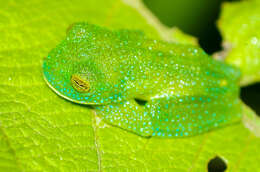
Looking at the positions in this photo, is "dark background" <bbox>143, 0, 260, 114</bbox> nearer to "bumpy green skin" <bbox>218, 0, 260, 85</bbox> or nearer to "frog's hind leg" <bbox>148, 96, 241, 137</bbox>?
"bumpy green skin" <bbox>218, 0, 260, 85</bbox>

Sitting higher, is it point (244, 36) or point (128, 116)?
point (244, 36)

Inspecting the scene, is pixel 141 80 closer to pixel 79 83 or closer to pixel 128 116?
pixel 128 116

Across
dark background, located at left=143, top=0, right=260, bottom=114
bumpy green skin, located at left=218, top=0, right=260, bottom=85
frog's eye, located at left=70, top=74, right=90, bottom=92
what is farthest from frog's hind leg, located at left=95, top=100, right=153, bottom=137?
dark background, located at left=143, top=0, right=260, bottom=114

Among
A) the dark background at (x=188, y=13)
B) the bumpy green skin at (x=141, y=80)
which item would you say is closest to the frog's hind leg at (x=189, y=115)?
the bumpy green skin at (x=141, y=80)

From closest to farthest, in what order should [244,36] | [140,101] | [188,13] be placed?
[140,101], [244,36], [188,13]

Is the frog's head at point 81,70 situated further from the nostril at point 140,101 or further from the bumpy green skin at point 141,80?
the nostril at point 140,101

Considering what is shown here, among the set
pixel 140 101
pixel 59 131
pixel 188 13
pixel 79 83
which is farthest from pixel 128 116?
pixel 188 13
